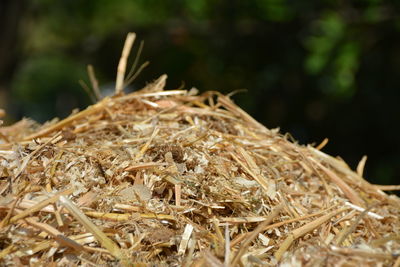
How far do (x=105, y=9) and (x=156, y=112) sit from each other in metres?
6.59

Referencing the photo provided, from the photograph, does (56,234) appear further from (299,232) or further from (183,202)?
(299,232)

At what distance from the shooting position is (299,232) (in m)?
1.24

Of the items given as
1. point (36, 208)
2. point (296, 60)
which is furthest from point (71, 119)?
point (296, 60)

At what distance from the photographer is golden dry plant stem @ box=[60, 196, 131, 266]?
1.11 metres

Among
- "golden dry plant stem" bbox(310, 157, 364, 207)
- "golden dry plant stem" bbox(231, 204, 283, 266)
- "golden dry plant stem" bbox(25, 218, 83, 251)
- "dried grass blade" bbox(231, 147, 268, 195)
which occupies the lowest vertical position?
"golden dry plant stem" bbox(25, 218, 83, 251)

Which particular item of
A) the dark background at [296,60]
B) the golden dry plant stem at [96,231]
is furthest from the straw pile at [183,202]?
the dark background at [296,60]

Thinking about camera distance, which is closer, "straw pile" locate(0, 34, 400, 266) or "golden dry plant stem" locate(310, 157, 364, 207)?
"straw pile" locate(0, 34, 400, 266)

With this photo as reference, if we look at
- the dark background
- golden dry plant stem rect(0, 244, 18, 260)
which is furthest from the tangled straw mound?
the dark background

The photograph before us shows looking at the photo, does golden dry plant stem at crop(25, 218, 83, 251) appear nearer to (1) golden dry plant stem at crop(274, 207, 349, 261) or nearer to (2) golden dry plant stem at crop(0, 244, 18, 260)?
(2) golden dry plant stem at crop(0, 244, 18, 260)

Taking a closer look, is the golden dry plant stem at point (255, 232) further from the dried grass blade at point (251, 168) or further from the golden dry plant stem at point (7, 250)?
the golden dry plant stem at point (7, 250)

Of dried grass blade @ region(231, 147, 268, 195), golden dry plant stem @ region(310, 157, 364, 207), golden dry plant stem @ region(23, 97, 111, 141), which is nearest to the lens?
dried grass blade @ region(231, 147, 268, 195)

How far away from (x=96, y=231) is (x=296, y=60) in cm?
372

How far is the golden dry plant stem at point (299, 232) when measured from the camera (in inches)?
46.5

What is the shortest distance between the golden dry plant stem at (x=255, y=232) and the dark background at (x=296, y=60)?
2869 mm
